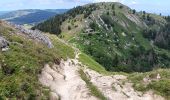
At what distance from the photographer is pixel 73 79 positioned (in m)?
48.5

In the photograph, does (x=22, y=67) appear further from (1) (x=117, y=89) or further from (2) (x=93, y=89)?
(1) (x=117, y=89)

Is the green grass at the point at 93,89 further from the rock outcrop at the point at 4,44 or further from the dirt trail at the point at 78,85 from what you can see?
the rock outcrop at the point at 4,44

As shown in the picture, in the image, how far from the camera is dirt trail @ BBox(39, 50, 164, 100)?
144 feet

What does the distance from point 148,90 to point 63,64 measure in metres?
13.7

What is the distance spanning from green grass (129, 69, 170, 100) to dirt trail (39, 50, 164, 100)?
0.80m

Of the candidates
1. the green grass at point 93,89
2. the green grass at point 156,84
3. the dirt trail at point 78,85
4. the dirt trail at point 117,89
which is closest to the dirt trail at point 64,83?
the dirt trail at point 78,85

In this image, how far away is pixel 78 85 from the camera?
152 feet

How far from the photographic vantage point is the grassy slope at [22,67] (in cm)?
3785

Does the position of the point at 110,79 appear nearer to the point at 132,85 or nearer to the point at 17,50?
the point at 132,85

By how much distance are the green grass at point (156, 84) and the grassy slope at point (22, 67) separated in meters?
12.4

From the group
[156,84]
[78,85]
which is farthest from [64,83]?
[156,84]

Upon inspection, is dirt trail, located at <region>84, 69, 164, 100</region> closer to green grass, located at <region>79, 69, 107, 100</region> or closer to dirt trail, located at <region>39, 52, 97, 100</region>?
green grass, located at <region>79, 69, 107, 100</region>

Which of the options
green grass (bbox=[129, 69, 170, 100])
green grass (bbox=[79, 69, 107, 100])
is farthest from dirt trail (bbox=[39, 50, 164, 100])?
green grass (bbox=[129, 69, 170, 100])

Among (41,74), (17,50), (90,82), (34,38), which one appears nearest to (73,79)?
(90,82)
